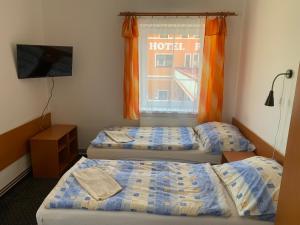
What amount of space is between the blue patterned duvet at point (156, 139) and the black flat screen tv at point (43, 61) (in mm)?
1064

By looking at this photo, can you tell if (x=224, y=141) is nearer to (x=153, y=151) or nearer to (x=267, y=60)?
(x=153, y=151)

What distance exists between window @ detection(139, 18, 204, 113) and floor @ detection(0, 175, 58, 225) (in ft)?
5.59

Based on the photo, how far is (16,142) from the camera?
2.90 meters

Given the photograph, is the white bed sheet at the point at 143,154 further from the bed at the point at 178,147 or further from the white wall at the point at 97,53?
the white wall at the point at 97,53

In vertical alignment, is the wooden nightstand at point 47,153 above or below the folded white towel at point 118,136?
below

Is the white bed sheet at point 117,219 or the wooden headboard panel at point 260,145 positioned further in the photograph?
the wooden headboard panel at point 260,145

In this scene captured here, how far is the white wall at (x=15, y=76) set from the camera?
2678mm

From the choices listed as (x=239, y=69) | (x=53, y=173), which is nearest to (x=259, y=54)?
(x=239, y=69)

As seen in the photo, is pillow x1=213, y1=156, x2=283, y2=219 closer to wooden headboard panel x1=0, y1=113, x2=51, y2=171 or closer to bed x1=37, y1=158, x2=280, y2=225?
bed x1=37, y1=158, x2=280, y2=225

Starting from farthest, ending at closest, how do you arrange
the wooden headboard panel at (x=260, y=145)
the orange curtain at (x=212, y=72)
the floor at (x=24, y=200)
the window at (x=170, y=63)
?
the window at (x=170, y=63) < the orange curtain at (x=212, y=72) < the floor at (x=24, y=200) < the wooden headboard panel at (x=260, y=145)

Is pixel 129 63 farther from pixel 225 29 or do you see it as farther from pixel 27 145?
pixel 27 145

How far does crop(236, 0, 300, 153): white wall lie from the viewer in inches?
81.4

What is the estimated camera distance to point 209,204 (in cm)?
174

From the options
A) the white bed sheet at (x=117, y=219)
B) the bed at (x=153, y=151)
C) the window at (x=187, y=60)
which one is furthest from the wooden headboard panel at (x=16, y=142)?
the window at (x=187, y=60)
